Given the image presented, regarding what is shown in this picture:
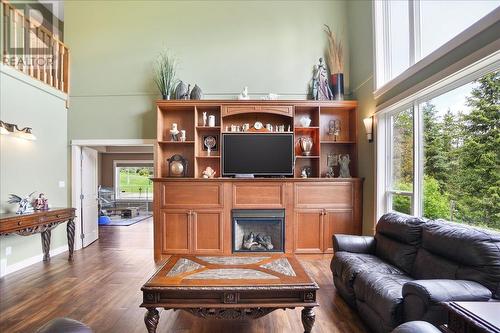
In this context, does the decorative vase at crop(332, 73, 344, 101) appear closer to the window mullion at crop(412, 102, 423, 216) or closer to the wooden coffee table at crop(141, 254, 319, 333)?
the window mullion at crop(412, 102, 423, 216)

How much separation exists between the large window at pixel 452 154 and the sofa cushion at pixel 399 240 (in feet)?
1.48

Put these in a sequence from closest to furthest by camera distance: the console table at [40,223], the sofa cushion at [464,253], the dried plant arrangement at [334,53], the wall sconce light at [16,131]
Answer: the sofa cushion at [464,253] → the console table at [40,223] → the wall sconce light at [16,131] → the dried plant arrangement at [334,53]

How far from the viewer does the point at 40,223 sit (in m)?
4.08

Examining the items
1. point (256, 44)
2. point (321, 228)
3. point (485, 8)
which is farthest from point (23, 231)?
point (485, 8)

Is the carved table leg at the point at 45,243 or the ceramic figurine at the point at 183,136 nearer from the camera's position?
the carved table leg at the point at 45,243

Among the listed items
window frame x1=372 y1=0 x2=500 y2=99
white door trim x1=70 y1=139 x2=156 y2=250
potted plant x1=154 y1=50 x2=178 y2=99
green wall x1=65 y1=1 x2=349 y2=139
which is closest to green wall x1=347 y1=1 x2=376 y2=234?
window frame x1=372 y1=0 x2=500 y2=99

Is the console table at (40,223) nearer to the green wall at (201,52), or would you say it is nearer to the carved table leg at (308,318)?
the green wall at (201,52)

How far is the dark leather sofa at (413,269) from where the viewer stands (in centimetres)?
189

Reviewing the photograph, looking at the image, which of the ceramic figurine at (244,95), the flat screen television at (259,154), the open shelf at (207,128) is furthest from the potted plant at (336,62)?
the open shelf at (207,128)

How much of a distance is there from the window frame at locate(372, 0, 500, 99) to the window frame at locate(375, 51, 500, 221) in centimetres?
25

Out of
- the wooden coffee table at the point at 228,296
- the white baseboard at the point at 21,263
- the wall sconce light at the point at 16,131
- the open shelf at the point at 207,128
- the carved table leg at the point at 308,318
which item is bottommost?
the white baseboard at the point at 21,263

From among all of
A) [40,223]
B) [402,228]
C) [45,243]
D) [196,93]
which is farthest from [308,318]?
[45,243]

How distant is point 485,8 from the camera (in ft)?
8.23

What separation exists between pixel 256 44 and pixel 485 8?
11.6 ft
